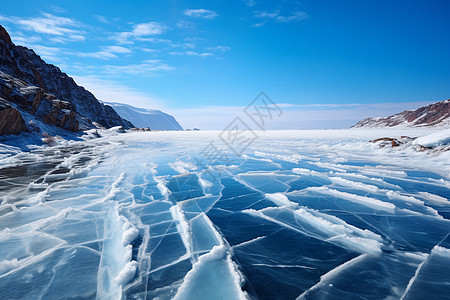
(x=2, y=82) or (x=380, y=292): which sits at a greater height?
(x=2, y=82)

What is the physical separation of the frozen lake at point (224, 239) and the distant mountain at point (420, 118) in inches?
5555

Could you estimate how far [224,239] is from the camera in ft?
12.0

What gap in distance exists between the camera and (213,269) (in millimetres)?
2855

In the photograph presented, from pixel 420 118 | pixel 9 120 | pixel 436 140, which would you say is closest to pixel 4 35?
pixel 9 120

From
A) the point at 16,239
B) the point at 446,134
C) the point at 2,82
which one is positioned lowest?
the point at 16,239

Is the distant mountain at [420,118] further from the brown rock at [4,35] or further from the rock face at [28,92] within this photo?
the brown rock at [4,35]

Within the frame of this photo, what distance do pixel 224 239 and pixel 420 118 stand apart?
182944 mm

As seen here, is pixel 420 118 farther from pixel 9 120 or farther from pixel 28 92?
pixel 9 120

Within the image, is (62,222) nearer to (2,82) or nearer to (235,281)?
(235,281)

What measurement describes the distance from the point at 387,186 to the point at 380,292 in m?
5.44

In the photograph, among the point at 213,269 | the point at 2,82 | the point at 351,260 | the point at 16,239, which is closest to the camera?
the point at 213,269

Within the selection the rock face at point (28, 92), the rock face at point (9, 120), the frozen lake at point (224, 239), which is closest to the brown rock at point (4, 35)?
the rock face at point (28, 92)

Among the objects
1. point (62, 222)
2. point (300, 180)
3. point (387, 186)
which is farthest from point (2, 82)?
point (387, 186)

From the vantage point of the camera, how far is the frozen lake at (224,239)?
2.53 metres
